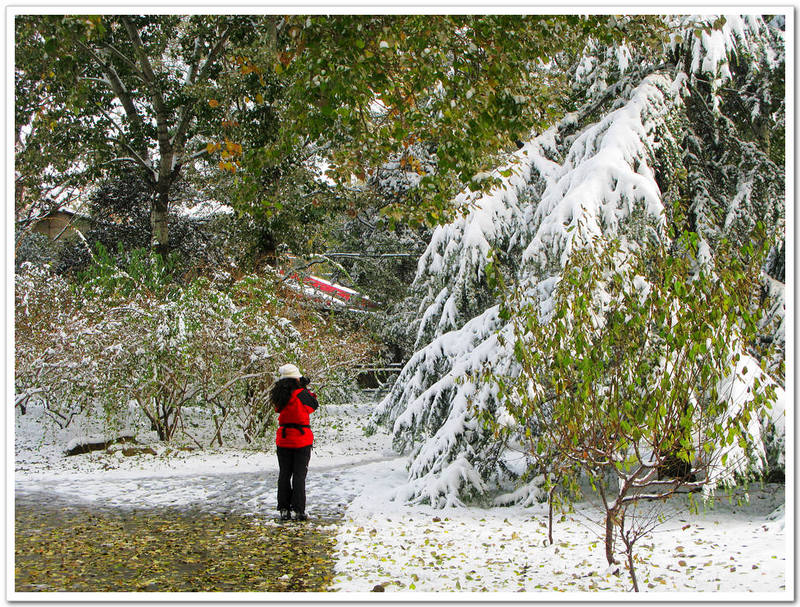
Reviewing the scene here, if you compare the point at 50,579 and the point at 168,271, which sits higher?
the point at 168,271

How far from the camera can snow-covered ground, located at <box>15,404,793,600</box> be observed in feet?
15.6

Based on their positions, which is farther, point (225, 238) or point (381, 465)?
point (225, 238)

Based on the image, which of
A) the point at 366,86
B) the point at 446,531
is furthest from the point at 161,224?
the point at 446,531

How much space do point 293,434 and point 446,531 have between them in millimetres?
1668

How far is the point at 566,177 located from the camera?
705 cm

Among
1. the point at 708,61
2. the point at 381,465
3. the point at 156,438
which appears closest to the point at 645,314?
the point at 708,61

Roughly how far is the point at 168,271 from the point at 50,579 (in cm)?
1014

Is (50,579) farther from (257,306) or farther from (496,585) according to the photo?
(257,306)

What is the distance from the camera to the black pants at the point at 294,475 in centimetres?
666

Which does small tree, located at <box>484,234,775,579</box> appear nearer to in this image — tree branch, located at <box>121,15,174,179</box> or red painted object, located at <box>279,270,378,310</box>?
tree branch, located at <box>121,15,174,179</box>

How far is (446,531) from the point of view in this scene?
20.4 ft

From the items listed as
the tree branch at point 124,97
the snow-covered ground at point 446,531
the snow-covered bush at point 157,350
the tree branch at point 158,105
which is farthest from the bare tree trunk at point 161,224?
the snow-covered ground at point 446,531

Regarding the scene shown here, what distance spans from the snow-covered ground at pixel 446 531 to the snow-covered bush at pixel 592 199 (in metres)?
0.76

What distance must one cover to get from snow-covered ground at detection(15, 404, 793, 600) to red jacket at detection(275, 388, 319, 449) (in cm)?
88
